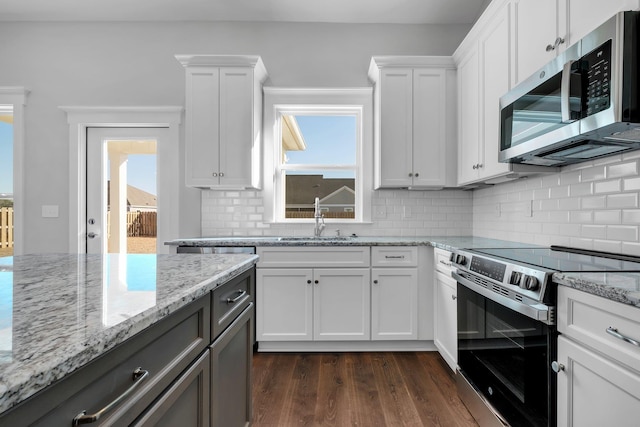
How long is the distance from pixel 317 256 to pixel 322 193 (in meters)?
0.93

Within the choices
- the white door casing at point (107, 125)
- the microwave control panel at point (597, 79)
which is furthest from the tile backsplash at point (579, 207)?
the white door casing at point (107, 125)

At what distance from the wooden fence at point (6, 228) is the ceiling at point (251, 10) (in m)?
1.94

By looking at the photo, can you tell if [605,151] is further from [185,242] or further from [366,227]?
[185,242]

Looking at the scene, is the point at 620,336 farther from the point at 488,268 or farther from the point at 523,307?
the point at 488,268

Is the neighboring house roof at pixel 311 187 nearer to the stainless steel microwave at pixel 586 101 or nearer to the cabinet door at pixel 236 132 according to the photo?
the cabinet door at pixel 236 132

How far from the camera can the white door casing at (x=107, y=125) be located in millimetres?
3387

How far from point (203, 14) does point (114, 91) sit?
1.17 metres

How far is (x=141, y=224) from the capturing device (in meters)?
3.51

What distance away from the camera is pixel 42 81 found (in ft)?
11.3

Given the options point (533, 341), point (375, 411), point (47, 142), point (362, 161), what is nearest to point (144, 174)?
point (47, 142)

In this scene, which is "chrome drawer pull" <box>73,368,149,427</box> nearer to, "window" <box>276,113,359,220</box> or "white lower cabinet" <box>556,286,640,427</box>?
"white lower cabinet" <box>556,286,640,427</box>

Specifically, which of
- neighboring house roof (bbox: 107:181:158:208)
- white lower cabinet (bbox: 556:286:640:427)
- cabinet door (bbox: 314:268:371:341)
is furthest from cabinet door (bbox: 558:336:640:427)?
neighboring house roof (bbox: 107:181:158:208)

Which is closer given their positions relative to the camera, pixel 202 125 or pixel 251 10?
pixel 202 125

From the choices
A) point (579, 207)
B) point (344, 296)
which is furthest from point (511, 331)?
point (344, 296)
